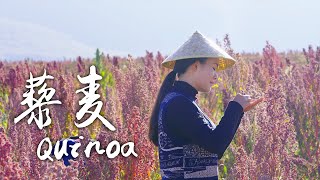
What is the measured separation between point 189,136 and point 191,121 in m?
0.08

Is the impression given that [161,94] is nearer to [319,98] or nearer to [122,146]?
[122,146]

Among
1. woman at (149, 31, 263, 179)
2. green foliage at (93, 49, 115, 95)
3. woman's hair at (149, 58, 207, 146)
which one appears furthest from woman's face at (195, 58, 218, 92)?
green foliage at (93, 49, 115, 95)

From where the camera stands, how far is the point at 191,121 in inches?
116

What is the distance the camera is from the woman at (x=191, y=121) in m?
2.94

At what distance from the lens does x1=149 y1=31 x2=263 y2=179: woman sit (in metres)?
2.94

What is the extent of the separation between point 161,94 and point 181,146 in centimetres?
47

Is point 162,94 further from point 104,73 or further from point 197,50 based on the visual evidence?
point 104,73

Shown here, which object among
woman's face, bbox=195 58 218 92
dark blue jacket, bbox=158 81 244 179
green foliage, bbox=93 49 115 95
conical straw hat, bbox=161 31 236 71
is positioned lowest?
dark blue jacket, bbox=158 81 244 179

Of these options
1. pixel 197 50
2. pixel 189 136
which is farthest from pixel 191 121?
pixel 197 50

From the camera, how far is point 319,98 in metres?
6.01

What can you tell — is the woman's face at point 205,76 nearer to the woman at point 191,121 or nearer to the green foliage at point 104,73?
the woman at point 191,121

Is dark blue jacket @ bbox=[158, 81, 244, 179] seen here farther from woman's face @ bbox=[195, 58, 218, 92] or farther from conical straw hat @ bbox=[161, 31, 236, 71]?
conical straw hat @ bbox=[161, 31, 236, 71]

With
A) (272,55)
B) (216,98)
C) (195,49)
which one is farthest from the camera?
(272,55)

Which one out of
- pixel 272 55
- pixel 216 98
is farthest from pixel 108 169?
pixel 272 55
